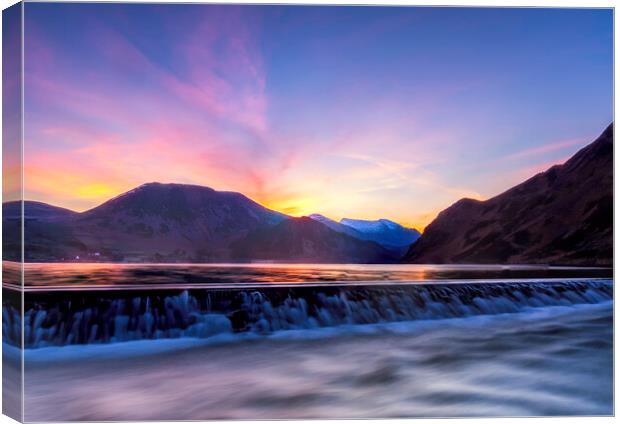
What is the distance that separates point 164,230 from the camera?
4.36 meters

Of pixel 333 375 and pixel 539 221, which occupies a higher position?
pixel 539 221

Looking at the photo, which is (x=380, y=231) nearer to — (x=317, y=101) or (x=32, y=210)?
(x=317, y=101)

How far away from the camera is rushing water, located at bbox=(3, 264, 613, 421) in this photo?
13.3ft

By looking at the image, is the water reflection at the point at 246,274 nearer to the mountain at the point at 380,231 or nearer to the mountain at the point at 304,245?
the mountain at the point at 304,245

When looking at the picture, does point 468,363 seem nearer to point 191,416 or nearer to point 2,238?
point 191,416

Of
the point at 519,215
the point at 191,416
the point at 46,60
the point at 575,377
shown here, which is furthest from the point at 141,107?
the point at 575,377

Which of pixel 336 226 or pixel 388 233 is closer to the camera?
pixel 336 226

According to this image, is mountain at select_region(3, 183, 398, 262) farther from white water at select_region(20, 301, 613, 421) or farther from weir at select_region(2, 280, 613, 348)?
white water at select_region(20, 301, 613, 421)

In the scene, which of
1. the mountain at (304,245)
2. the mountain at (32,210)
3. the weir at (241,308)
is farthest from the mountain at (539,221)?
the mountain at (32,210)

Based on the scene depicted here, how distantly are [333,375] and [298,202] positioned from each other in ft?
4.27

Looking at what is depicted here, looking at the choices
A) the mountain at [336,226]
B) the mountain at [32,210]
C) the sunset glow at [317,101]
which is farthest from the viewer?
the mountain at [336,226]

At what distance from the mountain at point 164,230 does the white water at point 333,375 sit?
2.10ft

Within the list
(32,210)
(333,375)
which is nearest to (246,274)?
(333,375)

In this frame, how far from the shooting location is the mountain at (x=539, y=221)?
4.59 m
